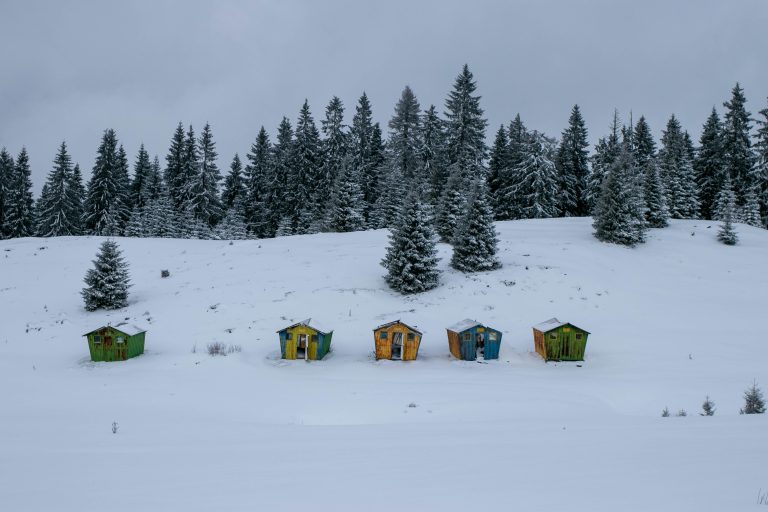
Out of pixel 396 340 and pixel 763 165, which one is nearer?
pixel 396 340

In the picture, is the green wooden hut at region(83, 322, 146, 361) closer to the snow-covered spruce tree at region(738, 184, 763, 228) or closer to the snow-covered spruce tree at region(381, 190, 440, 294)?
the snow-covered spruce tree at region(381, 190, 440, 294)

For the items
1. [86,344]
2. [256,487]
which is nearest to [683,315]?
[256,487]

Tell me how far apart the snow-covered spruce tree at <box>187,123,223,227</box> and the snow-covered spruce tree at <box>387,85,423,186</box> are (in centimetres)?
2364

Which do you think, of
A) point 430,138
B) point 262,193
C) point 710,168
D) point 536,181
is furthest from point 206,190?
point 710,168

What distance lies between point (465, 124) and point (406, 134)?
302 inches

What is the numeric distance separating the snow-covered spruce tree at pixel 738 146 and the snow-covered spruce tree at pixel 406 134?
124 feet

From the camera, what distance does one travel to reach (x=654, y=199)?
3841 cm

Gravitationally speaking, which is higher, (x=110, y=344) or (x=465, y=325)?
(x=465, y=325)

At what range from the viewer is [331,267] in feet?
96.7

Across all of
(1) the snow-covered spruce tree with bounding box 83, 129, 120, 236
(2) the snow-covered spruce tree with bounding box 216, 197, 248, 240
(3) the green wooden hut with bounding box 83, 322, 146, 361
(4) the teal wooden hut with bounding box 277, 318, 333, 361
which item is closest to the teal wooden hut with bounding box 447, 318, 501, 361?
(4) the teal wooden hut with bounding box 277, 318, 333, 361

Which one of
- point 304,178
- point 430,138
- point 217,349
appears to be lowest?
point 217,349

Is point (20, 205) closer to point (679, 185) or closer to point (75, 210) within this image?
point (75, 210)

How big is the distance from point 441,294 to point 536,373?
8.76 m

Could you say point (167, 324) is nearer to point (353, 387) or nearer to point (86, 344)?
point (86, 344)
